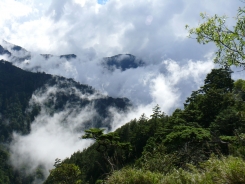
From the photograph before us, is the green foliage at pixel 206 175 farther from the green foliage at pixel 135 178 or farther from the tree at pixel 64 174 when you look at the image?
the tree at pixel 64 174

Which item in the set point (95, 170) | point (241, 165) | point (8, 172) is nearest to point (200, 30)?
point (241, 165)

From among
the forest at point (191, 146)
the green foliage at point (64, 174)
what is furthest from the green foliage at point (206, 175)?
the green foliage at point (64, 174)

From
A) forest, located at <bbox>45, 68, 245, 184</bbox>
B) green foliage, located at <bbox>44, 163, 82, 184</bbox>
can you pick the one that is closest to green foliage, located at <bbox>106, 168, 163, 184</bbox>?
forest, located at <bbox>45, 68, 245, 184</bbox>

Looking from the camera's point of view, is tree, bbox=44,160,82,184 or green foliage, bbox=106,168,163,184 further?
tree, bbox=44,160,82,184

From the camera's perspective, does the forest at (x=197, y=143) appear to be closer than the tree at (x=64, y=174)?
Yes

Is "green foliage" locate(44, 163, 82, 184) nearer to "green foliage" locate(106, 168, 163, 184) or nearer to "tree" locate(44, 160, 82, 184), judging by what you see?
"tree" locate(44, 160, 82, 184)

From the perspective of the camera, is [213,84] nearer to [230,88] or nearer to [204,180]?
[230,88]

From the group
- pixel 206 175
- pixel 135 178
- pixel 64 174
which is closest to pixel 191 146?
pixel 135 178

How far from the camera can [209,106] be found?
1291 inches

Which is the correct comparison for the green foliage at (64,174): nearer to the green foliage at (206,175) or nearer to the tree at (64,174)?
the tree at (64,174)

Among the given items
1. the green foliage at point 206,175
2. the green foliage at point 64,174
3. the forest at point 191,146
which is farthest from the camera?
the green foliage at point 64,174

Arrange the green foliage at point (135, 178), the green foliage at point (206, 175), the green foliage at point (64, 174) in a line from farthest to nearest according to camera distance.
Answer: the green foliage at point (64, 174), the green foliage at point (135, 178), the green foliage at point (206, 175)

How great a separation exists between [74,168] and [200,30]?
41753mm

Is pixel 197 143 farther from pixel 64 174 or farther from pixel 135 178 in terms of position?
pixel 64 174
